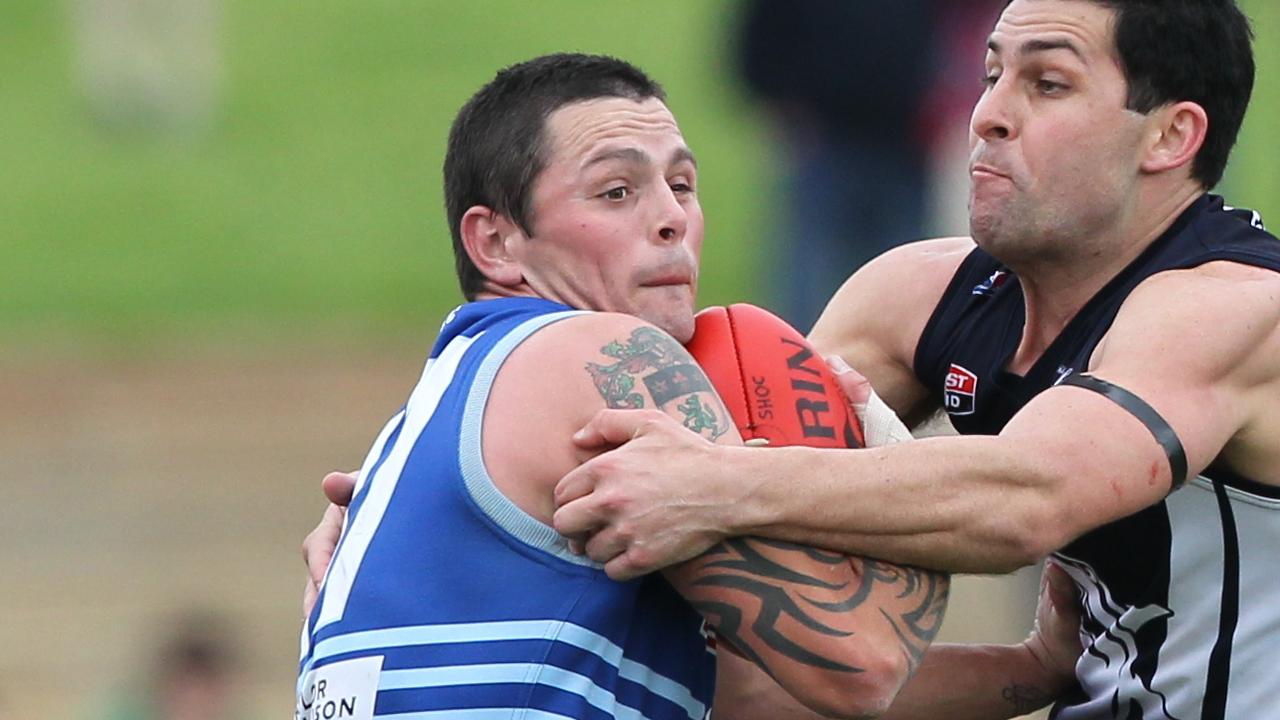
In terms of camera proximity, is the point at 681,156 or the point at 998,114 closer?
the point at 681,156

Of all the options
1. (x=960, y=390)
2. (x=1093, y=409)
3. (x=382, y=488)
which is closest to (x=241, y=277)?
(x=960, y=390)

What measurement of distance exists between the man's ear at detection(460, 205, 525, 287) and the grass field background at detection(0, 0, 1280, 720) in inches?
202

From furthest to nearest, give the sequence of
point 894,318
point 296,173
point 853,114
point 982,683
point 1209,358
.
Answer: point 296,173 → point 853,114 → point 894,318 → point 982,683 → point 1209,358

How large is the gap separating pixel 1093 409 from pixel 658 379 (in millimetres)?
818

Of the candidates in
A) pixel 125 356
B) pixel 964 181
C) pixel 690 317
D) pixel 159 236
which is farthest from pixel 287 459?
pixel 690 317

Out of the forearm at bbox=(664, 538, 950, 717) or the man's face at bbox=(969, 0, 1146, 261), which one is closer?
the forearm at bbox=(664, 538, 950, 717)

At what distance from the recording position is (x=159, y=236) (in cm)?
2128

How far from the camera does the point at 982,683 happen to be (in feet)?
17.3

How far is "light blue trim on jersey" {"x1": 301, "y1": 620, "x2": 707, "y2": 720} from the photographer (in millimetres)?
4176

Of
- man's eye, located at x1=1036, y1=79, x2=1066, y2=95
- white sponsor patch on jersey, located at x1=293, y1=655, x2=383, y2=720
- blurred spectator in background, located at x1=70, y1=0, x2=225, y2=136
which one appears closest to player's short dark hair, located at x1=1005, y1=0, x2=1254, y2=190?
man's eye, located at x1=1036, y1=79, x2=1066, y2=95

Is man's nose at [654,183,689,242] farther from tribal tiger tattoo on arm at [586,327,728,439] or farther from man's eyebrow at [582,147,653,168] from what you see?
tribal tiger tattoo on arm at [586,327,728,439]

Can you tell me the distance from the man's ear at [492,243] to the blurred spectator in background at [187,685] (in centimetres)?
398

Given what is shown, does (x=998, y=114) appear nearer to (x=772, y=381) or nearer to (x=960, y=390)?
(x=960, y=390)

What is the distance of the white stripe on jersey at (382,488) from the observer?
172 inches
